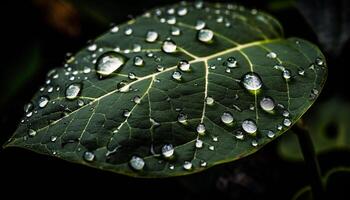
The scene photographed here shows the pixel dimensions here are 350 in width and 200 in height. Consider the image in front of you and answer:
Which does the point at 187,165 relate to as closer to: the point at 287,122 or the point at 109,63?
the point at 287,122

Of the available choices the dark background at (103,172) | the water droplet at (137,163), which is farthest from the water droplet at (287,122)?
the dark background at (103,172)

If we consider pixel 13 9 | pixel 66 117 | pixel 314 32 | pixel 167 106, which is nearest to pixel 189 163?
pixel 167 106

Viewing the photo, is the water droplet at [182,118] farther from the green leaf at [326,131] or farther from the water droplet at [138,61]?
the green leaf at [326,131]

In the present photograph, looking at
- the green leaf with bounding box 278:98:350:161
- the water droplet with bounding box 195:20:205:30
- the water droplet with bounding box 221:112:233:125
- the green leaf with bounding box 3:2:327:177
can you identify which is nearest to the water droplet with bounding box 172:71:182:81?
the green leaf with bounding box 3:2:327:177

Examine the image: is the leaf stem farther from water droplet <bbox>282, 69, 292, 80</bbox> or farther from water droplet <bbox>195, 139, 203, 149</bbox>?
water droplet <bbox>195, 139, 203, 149</bbox>

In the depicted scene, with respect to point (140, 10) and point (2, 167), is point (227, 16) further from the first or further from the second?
point (2, 167)

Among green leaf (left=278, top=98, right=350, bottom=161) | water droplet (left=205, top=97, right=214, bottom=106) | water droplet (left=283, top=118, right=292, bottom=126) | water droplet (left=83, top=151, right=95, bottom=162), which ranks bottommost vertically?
green leaf (left=278, top=98, right=350, bottom=161)
